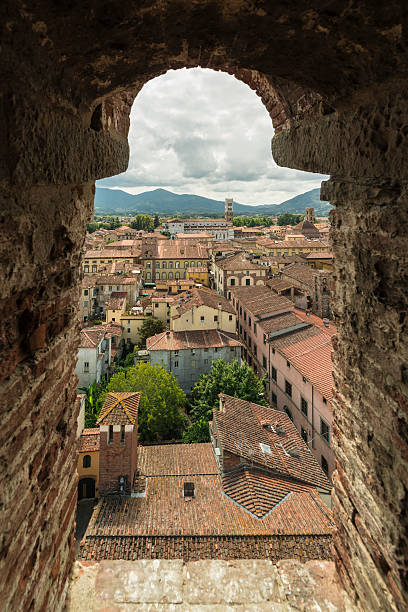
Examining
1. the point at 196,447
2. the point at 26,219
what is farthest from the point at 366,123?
the point at 196,447

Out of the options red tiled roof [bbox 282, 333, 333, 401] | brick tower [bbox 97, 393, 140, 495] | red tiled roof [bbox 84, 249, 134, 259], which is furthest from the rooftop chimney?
red tiled roof [bbox 84, 249, 134, 259]

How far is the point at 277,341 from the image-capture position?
20.8m

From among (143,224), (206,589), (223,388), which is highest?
(143,224)

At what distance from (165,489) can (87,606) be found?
30.1 ft

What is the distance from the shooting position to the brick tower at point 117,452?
36.8 feet

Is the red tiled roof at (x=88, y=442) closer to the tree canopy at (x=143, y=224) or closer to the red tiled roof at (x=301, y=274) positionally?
the red tiled roof at (x=301, y=274)

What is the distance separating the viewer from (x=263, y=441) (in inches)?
536

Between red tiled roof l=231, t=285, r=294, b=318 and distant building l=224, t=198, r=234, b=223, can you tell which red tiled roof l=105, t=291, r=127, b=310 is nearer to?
red tiled roof l=231, t=285, r=294, b=318

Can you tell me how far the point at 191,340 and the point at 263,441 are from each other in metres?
10.3

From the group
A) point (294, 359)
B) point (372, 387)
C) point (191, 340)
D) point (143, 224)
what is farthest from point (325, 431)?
point (143, 224)

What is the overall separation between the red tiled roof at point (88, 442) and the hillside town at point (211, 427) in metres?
0.05

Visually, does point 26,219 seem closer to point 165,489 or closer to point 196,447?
point 165,489

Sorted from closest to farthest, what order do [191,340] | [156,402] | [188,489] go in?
1. [188,489]
2. [156,402]
3. [191,340]

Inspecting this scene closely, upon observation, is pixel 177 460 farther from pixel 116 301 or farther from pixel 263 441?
pixel 116 301
